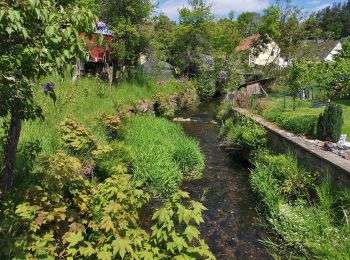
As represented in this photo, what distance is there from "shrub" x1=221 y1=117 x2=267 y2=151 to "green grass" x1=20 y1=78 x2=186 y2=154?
4447mm

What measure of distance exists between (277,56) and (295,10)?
4.16 metres

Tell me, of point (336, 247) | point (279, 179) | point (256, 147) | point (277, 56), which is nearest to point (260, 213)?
point (279, 179)

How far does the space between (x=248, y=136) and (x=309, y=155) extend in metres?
2.87

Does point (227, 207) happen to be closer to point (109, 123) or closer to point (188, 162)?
point (188, 162)

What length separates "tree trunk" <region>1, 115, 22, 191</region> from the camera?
3.70m

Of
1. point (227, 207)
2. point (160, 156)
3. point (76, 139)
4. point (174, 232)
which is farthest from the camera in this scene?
point (160, 156)

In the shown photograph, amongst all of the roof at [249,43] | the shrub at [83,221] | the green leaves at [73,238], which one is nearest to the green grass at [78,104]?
the shrub at [83,221]

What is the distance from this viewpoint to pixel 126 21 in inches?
690

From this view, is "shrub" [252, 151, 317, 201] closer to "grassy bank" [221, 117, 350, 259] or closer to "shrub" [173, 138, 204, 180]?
"grassy bank" [221, 117, 350, 259]

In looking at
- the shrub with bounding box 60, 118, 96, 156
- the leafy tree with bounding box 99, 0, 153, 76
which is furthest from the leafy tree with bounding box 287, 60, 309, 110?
the shrub with bounding box 60, 118, 96, 156

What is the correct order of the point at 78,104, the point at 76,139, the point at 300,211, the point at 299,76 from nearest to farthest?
the point at 300,211 < the point at 76,139 < the point at 78,104 < the point at 299,76

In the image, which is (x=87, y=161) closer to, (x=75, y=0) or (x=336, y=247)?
(x=75, y=0)

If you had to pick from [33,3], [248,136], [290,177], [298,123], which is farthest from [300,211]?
[33,3]

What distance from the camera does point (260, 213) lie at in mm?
7172
